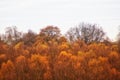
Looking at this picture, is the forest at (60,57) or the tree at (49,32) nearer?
the forest at (60,57)

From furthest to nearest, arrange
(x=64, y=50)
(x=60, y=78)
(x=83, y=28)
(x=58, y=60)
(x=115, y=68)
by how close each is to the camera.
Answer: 1. (x=83, y=28)
2. (x=64, y=50)
3. (x=58, y=60)
4. (x=115, y=68)
5. (x=60, y=78)

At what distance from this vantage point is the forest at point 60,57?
256 ft

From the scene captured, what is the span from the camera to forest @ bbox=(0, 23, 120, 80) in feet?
256

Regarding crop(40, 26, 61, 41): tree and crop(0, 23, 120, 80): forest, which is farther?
crop(40, 26, 61, 41): tree

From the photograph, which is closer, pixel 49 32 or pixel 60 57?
pixel 60 57

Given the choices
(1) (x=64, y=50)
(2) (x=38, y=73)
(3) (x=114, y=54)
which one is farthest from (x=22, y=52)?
(3) (x=114, y=54)

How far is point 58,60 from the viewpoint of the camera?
88000 mm

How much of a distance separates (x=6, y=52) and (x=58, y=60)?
48.7 feet

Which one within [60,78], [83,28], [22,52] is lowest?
[60,78]

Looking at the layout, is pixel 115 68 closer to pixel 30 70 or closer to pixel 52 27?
pixel 30 70

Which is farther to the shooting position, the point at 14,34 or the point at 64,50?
the point at 14,34

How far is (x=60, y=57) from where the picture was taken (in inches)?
3595

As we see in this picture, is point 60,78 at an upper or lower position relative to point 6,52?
lower

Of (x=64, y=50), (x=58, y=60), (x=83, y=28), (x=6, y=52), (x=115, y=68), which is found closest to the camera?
(x=115, y=68)
